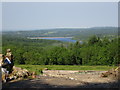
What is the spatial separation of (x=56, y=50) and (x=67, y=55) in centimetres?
409

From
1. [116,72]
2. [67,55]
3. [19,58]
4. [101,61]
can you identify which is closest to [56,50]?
A: [67,55]

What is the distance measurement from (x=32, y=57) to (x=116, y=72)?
2739cm

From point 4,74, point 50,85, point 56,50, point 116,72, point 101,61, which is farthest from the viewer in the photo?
point 56,50

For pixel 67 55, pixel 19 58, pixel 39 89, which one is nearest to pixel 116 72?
pixel 39 89

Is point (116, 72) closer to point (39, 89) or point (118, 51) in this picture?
point (39, 89)

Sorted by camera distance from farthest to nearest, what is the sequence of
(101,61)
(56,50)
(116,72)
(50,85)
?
(56,50), (101,61), (116,72), (50,85)

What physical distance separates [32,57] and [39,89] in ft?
97.0

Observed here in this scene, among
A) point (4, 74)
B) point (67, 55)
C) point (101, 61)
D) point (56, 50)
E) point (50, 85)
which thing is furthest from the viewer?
point (56, 50)

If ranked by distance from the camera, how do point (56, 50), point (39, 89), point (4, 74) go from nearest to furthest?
point (39, 89) → point (4, 74) → point (56, 50)

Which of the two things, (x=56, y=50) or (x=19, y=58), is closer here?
(x=19, y=58)

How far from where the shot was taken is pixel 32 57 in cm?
3694

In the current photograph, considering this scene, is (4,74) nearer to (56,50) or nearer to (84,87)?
(84,87)

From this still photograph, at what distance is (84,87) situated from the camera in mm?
8055

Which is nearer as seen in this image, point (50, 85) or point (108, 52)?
point (50, 85)
